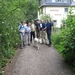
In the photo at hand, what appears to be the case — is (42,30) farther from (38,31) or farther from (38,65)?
(38,65)

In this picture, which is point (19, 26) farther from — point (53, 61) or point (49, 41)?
point (53, 61)

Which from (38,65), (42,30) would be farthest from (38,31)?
(38,65)

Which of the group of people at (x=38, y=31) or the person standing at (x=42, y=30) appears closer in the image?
the group of people at (x=38, y=31)

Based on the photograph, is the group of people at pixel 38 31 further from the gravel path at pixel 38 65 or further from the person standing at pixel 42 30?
the gravel path at pixel 38 65

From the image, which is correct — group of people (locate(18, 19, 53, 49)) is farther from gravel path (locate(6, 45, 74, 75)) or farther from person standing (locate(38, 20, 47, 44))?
gravel path (locate(6, 45, 74, 75))

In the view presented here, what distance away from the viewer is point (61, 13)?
4981 centimetres

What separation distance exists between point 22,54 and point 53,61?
6.95ft

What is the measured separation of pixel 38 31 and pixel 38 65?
263 inches

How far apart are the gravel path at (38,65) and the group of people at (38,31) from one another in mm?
2847

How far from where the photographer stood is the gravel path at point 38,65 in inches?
357

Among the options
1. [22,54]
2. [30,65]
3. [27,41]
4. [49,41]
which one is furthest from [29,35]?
[30,65]

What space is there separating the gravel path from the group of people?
285 centimetres

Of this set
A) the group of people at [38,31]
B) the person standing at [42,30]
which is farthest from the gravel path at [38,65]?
the person standing at [42,30]

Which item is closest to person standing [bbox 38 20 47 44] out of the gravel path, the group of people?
the group of people
